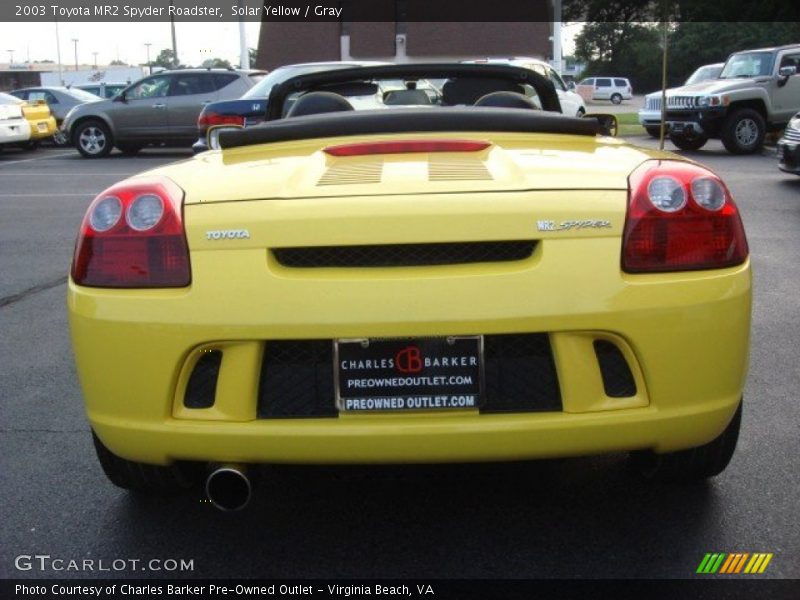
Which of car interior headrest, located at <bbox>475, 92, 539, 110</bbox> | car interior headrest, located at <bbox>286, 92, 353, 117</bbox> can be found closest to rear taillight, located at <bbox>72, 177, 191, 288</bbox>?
car interior headrest, located at <bbox>286, 92, 353, 117</bbox>

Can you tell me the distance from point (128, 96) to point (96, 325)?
58.9 feet

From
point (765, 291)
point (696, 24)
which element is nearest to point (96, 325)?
point (765, 291)

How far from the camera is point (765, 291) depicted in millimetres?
6285

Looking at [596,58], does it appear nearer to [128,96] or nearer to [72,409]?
[128,96]

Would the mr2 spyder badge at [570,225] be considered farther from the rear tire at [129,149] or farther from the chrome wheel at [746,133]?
the rear tire at [129,149]

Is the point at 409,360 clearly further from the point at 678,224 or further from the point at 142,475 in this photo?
the point at 142,475

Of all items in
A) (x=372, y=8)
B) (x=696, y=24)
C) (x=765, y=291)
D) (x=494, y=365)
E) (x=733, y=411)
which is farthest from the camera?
(x=696, y=24)

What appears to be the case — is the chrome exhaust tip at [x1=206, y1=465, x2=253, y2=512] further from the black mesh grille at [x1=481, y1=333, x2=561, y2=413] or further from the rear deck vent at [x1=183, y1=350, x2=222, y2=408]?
the black mesh grille at [x1=481, y1=333, x2=561, y2=413]

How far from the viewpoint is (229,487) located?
2.63 m

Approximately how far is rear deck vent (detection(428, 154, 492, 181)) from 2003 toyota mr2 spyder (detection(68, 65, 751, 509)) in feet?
0.06

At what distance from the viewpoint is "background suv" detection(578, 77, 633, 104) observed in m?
63.4

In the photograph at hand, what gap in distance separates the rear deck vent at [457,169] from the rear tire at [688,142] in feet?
52.8

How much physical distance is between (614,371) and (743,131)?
16.3m

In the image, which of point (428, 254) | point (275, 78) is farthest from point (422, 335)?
point (275, 78)
